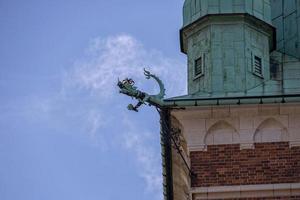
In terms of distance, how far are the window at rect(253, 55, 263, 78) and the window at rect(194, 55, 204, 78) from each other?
0.94 metres

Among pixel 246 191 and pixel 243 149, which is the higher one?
pixel 243 149

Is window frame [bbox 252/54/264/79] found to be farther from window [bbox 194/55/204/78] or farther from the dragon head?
the dragon head

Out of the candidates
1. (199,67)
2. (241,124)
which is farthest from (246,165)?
(199,67)

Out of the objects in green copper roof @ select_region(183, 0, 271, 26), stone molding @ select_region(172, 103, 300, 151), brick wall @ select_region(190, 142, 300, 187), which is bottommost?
brick wall @ select_region(190, 142, 300, 187)

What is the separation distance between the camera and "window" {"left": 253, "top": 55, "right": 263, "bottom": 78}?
2653 cm

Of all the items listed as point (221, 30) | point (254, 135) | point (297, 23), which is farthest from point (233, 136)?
point (297, 23)

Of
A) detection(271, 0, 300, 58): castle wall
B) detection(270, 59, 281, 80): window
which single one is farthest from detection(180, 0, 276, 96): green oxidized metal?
detection(271, 0, 300, 58): castle wall

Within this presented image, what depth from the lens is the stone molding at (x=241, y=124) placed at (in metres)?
25.6

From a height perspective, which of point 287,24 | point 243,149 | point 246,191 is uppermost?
point 287,24

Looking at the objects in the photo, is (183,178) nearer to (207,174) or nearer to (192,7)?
(207,174)

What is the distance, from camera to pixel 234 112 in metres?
25.7

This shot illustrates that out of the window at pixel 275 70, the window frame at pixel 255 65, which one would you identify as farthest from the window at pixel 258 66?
the window at pixel 275 70

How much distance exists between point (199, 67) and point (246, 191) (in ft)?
9.19

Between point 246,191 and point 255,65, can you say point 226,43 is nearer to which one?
point 255,65
